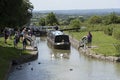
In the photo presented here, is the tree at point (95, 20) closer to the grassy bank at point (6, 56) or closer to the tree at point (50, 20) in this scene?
the tree at point (50, 20)

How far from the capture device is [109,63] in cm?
3362

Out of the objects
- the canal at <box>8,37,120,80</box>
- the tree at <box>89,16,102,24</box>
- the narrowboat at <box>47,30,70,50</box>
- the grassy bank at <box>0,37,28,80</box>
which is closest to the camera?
the grassy bank at <box>0,37,28,80</box>

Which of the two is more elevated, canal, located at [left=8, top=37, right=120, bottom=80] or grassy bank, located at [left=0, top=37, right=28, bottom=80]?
grassy bank, located at [left=0, top=37, right=28, bottom=80]

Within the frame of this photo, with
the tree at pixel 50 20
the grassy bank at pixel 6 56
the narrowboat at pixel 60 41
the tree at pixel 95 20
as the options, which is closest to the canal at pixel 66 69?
the grassy bank at pixel 6 56

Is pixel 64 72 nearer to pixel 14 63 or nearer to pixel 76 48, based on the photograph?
pixel 14 63

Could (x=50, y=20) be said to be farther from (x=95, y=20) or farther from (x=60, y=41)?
(x=60, y=41)

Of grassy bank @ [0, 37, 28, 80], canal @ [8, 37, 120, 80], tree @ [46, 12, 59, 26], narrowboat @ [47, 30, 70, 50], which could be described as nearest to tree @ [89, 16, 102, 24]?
tree @ [46, 12, 59, 26]

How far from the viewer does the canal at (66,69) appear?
28.2 meters

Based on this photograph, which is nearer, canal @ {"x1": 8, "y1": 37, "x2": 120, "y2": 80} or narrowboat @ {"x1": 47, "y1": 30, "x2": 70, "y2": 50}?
canal @ {"x1": 8, "y1": 37, "x2": 120, "y2": 80}

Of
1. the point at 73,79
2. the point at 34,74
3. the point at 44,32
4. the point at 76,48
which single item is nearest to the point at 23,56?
the point at 34,74

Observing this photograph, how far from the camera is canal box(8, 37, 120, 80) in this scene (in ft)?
92.5

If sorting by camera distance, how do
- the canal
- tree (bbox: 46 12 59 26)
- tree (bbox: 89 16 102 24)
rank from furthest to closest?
tree (bbox: 89 16 102 24) < tree (bbox: 46 12 59 26) < the canal

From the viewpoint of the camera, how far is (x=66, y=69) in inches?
1233

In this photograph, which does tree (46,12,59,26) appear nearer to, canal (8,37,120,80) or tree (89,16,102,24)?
tree (89,16,102,24)
